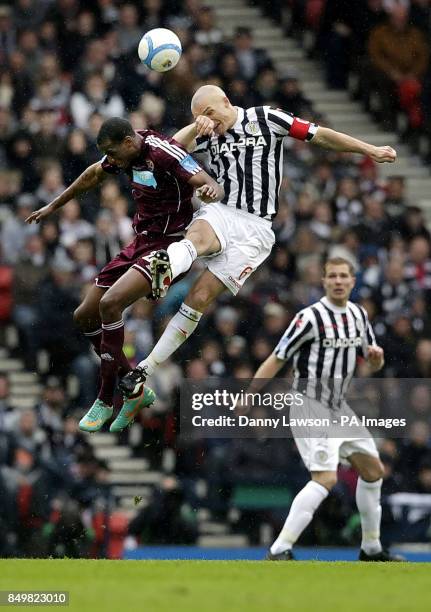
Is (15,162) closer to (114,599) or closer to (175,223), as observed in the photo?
(175,223)

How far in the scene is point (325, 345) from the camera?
11.8m

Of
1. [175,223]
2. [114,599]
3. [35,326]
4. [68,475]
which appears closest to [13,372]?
[35,326]

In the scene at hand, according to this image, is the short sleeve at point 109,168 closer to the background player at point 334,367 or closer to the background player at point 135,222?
Answer: the background player at point 135,222

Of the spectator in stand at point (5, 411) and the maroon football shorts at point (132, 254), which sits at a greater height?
the maroon football shorts at point (132, 254)

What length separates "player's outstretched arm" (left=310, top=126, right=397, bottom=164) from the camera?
10.6m

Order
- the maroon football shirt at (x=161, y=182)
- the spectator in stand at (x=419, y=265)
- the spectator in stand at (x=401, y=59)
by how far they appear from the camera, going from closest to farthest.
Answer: the maroon football shirt at (x=161, y=182) < the spectator in stand at (x=419, y=265) < the spectator in stand at (x=401, y=59)

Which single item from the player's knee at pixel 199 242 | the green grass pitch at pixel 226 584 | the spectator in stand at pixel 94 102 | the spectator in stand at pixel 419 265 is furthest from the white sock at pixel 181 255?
the spectator in stand at pixel 94 102

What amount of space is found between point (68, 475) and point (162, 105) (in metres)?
4.77

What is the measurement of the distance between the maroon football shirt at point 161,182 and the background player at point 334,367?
4.86 feet

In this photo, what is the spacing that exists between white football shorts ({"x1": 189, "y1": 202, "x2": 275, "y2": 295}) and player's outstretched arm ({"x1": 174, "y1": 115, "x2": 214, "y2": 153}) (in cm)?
49

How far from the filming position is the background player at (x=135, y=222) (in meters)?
10.3

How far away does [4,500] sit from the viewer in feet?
46.7

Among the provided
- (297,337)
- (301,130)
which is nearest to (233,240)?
(301,130)

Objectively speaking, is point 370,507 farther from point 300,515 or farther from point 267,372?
point 267,372
